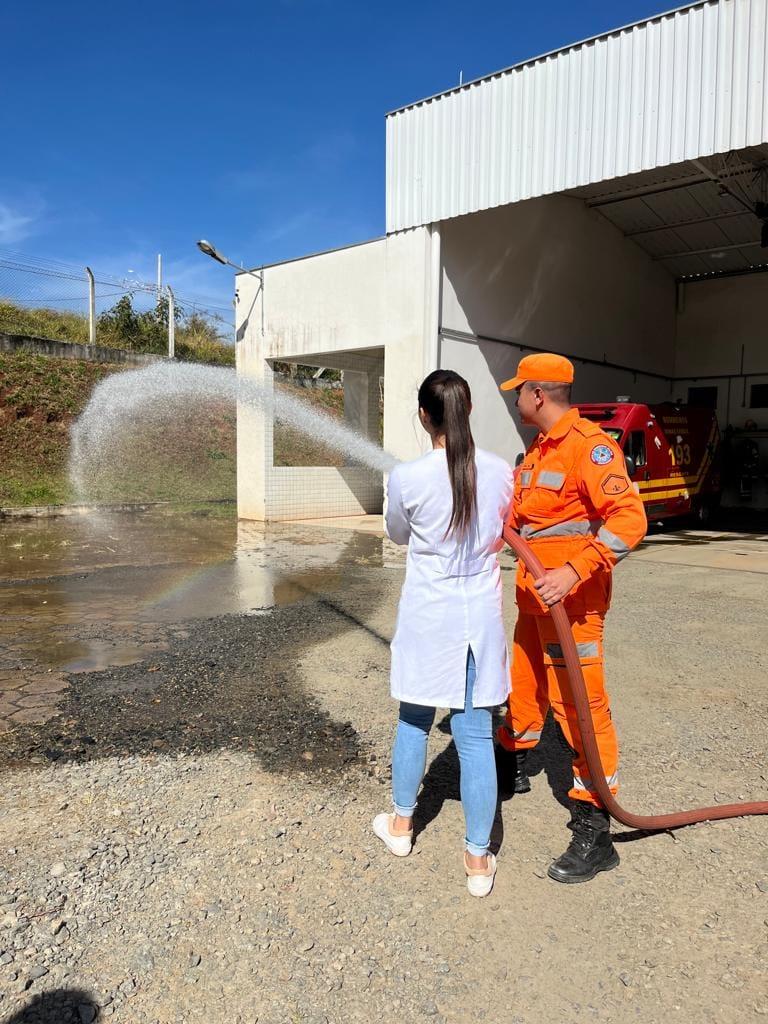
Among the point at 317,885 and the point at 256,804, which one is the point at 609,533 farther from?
the point at 256,804

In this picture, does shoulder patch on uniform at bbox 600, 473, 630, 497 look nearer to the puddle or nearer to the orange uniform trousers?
the orange uniform trousers

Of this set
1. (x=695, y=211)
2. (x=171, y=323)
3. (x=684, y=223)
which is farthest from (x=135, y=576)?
(x=684, y=223)

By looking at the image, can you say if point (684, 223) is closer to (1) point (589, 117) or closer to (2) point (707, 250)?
(2) point (707, 250)

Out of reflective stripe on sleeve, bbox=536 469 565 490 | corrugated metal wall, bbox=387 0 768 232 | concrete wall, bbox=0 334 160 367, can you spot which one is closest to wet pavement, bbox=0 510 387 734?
reflective stripe on sleeve, bbox=536 469 565 490

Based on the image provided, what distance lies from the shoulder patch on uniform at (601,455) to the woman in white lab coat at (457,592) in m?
0.33

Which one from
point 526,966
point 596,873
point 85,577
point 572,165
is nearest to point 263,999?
point 526,966

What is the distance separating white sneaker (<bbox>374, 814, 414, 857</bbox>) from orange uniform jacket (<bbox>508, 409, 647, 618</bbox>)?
0.96 meters

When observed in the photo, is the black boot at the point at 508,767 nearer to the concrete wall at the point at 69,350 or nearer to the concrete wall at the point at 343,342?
the concrete wall at the point at 343,342

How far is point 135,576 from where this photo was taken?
818 centimetres

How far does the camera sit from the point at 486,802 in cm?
244

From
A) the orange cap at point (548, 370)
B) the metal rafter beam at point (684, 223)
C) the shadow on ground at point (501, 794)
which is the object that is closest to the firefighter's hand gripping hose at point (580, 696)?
the shadow on ground at point (501, 794)

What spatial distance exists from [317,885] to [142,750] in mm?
1408

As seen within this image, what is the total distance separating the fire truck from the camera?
11.9 metres

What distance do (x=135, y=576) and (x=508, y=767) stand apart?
6.14 meters
